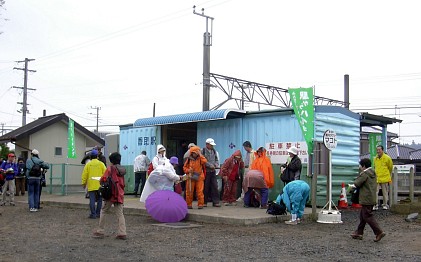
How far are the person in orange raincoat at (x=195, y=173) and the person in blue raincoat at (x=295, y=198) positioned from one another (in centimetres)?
227

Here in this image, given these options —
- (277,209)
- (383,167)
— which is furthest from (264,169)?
(383,167)

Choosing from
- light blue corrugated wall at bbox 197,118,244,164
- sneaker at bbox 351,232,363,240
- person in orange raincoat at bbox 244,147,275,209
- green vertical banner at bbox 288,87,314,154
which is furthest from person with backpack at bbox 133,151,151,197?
sneaker at bbox 351,232,363,240

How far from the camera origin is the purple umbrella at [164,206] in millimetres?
10906

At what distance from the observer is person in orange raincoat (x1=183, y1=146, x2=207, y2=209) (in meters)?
12.1

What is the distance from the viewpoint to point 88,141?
30.2 meters

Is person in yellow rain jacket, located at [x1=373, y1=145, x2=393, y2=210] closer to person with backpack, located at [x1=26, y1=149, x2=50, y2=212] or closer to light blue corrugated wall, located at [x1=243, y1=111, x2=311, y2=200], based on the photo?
light blue corrugated wall, located at [x1=243, y1=111, x2=311, y2=200]

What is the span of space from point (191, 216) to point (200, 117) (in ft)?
13.9

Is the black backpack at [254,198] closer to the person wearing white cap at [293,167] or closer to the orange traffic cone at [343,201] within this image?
the person wearing white cap at [293,167]

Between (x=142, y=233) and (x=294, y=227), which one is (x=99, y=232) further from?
(x=294, y=227)

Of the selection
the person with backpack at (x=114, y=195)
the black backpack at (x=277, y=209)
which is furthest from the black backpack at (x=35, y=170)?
the black backpack at (x=277, y=209)

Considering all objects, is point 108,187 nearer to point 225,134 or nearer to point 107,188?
point 107,188

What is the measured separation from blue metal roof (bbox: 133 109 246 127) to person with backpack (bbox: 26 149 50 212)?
4.15 metres

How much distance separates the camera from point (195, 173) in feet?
39.7

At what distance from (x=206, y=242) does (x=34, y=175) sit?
715cm
